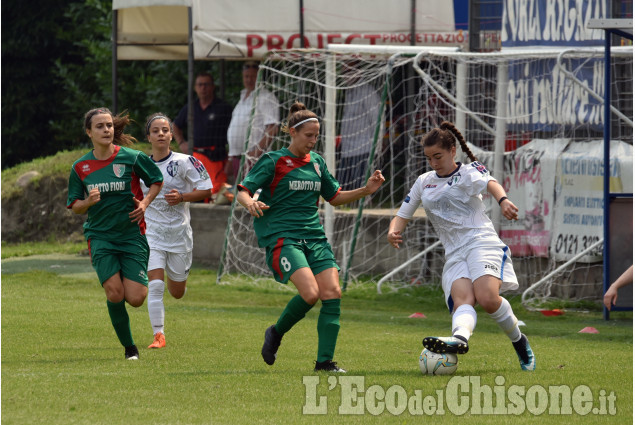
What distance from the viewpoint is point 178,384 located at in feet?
23.3

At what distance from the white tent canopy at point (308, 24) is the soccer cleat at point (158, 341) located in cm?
810

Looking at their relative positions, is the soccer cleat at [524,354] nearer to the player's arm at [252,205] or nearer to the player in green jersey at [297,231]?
the player in green jersey at [297,231]

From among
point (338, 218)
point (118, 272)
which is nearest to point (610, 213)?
point (338, 218)

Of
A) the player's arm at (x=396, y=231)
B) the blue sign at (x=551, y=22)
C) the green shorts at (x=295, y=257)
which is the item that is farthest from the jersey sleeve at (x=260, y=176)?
the blue sign at (x=551, y=22)

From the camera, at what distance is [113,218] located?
8586 mm

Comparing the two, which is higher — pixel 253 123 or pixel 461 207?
pixel 253 123

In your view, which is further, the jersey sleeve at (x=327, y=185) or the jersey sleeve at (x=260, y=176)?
the jersey sleeve at (x=327, y=185)

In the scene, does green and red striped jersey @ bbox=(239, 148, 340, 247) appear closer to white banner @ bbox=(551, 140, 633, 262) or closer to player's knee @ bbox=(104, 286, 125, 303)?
player's knee @ bbox=(104, 286, 125, 303)

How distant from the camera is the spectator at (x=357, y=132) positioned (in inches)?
612

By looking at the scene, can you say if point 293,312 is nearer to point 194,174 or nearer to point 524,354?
point 524,354

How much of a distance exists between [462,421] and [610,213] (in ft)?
21.3

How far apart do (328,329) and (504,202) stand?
5.05ft

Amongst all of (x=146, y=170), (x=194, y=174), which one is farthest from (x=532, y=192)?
(x=146, y=170)

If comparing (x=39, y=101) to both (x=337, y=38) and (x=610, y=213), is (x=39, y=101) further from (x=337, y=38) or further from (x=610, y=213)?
(x=610, y=213)
